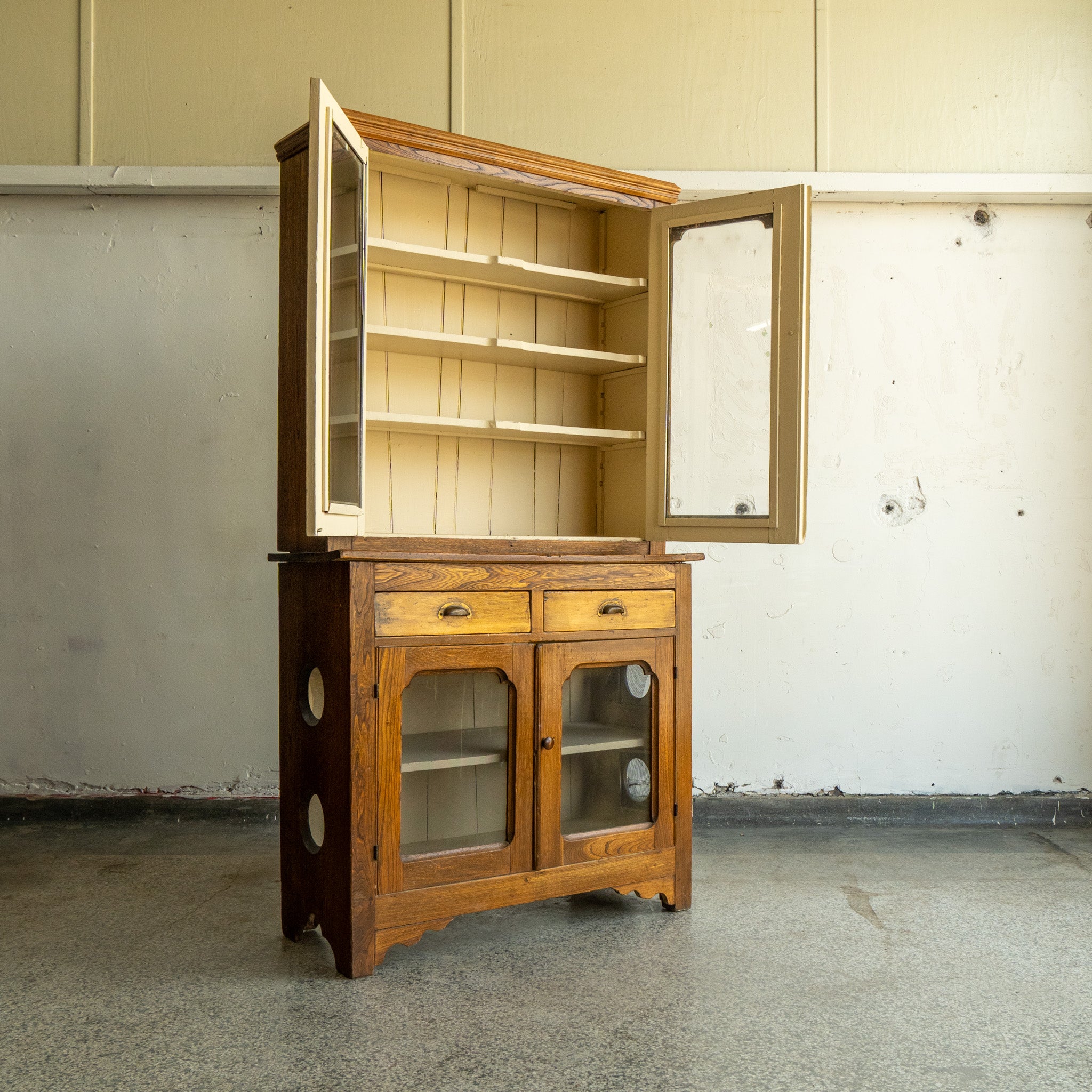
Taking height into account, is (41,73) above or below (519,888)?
above

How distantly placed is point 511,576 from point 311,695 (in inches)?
24.3

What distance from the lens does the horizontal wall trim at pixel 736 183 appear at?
11.8ft

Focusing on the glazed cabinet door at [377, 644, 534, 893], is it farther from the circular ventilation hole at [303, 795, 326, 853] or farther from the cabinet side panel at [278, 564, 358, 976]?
the circular ventilation hole at [303, 795, 326, 853]

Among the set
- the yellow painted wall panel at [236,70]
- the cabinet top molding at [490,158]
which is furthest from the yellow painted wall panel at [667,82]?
the cabinet top molding at [490,158]

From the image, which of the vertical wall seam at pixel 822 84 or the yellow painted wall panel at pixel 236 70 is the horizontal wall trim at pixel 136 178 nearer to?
the yellow painted wall panel at pixel 236 70

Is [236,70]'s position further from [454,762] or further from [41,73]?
[454,762]

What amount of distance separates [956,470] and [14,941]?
11.5 ft

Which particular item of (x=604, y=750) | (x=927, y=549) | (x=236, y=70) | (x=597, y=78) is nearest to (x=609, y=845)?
(x=604, y=750)

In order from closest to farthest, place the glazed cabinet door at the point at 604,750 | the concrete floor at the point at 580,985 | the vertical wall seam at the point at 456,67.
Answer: the concrete floor at the point at 580,985, the glazed cabinet door at the point at 604,750, the vertical wall seam at the point at 456,67

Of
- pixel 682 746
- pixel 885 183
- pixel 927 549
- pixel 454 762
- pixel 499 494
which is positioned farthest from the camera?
pixel 927 549

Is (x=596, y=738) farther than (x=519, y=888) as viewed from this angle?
Yes

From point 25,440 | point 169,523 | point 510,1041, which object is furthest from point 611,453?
point 25,440

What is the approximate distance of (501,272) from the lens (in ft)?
9.89

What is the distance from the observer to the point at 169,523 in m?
3.69
